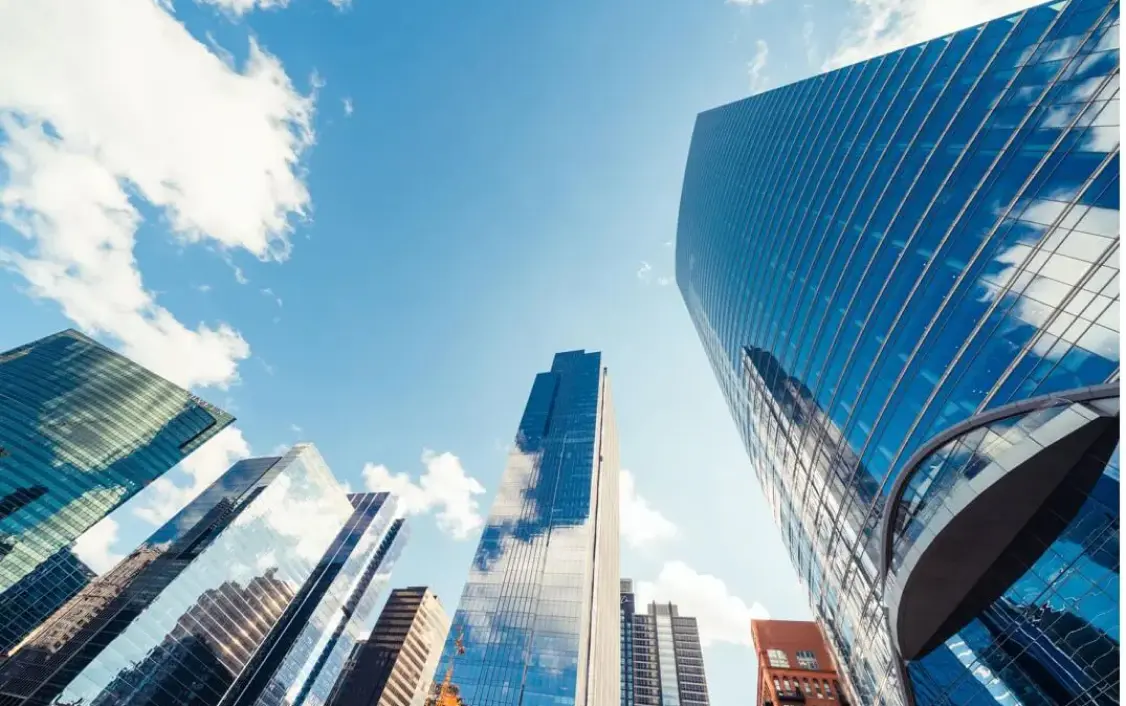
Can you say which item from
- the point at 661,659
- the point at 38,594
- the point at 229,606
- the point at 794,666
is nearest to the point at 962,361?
the point at 794,666

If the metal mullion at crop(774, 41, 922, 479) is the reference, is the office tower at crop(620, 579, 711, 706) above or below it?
above

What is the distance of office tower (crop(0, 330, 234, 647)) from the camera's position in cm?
8838

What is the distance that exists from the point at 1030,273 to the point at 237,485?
508ft

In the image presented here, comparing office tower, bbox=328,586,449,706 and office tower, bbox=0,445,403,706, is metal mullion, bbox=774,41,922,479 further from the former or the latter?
office tower, bbox=328,586,449,706

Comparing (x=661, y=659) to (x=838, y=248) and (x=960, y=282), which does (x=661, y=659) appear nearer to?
(x=838, y=248)

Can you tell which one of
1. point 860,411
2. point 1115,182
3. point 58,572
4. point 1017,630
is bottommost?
point 1017,630

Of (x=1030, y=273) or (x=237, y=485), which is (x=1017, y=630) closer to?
(x=1030, y=273)

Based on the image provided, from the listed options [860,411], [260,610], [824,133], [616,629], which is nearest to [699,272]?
[824,133]

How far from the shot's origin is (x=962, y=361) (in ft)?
92.3

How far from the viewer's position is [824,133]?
49625mm

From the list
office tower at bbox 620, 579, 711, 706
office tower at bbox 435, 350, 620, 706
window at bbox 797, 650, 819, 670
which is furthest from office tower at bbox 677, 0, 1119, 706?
office tower at bbox 620, 579, 711, 706

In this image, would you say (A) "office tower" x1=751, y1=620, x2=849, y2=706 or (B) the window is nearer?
(A) "office tower" x1=751, y1=620, x2=849, y2=706

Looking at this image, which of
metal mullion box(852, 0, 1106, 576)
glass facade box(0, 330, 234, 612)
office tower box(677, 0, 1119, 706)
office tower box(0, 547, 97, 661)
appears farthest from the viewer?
office tower box(0, 547, 97, 661)

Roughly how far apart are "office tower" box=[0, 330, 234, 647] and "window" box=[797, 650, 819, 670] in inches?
5338
